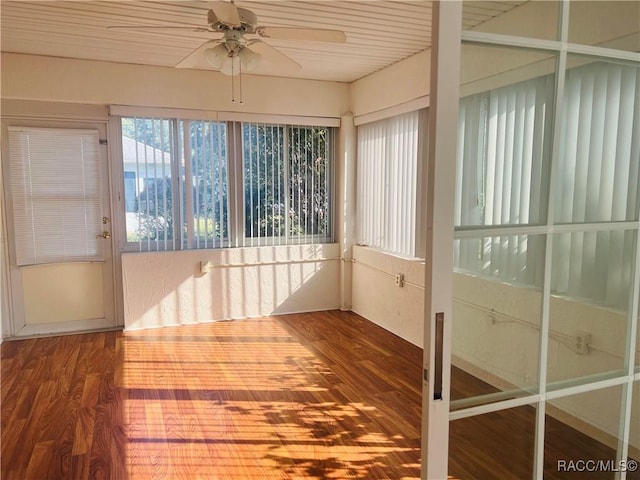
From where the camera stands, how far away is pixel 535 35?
4.31ft

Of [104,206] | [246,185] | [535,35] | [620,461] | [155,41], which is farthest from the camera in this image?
[246,185]

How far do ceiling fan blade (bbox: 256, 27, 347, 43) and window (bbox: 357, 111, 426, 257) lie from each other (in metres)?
1.64

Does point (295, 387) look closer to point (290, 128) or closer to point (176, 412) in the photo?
point (176, 412)

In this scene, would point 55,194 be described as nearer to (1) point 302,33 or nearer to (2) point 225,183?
(2) point 225,183

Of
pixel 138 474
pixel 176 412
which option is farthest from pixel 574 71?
pixel 176 412

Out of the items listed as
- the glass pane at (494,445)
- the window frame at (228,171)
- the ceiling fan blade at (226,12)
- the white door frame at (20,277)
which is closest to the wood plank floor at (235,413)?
the glass pane at (494,445)

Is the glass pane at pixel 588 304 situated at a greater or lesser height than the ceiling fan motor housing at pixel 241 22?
lesser

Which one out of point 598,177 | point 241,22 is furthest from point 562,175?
point 241,22

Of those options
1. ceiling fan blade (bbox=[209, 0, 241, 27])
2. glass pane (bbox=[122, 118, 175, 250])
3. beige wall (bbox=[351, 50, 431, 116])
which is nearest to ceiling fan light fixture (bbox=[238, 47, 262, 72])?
ceiling fan blade (bbox=[209, 0, 241, 27])

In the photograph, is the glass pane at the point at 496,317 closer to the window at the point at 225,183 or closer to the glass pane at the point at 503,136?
the glass pane at the point at 503,136

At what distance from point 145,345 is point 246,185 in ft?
6.39

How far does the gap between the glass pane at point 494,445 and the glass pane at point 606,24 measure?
Result: 44.5 inches

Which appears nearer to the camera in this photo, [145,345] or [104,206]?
[145,345]

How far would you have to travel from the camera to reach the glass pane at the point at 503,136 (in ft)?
4.15
